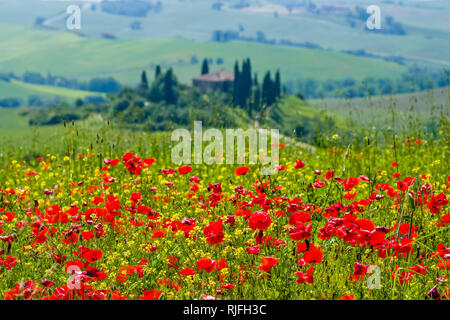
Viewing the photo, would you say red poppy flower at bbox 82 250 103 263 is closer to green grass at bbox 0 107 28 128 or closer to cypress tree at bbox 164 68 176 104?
cypress tree at bbox 164 68 176 104

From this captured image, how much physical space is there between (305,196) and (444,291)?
2.95m

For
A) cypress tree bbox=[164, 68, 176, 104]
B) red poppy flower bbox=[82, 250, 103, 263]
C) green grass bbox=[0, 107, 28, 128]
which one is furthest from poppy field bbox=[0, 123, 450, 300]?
green grass bbox=[0, 107, 28, 128]

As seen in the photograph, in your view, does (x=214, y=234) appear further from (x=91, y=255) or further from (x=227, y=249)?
(x=91, y=255)

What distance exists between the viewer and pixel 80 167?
8352 mm

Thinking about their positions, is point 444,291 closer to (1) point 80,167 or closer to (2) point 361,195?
(2) point 361,195

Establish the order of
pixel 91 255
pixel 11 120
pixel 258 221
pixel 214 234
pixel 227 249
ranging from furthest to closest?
pixel 11 120, pixel 227 249, pixel 214 234, pixel 258 221, pixel 91 255

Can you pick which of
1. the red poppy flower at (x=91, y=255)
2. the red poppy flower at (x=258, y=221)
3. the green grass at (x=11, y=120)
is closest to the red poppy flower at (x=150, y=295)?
the red poppy flower at (x=91, y=255)

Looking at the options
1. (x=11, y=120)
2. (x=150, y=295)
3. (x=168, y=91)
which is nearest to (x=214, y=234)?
(x=150, y=295)

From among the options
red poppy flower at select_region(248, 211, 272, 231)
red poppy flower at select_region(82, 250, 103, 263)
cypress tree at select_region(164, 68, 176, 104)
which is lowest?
cypress tree at select_region(164, 68, 176, 104)

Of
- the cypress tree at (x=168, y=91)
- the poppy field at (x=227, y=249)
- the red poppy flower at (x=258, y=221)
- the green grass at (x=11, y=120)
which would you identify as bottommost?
the green grass at (x=11, y=120)

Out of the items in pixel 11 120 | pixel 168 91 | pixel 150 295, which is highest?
pixel 150 295

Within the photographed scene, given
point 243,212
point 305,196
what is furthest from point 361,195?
point 243,212

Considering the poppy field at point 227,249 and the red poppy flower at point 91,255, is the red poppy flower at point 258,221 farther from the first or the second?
the red poppy flower at point 91,255

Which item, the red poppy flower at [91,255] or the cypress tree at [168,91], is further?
the cypress tree at [168,91]
